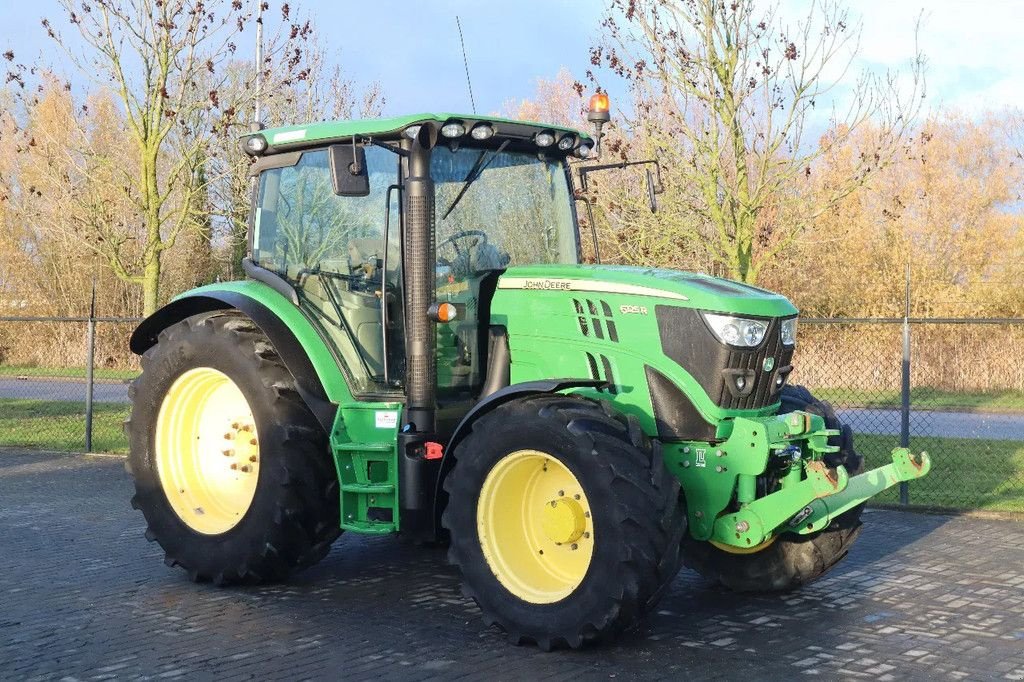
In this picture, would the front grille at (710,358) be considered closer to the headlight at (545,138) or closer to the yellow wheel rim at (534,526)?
the yellow wheel rim at (534,526)

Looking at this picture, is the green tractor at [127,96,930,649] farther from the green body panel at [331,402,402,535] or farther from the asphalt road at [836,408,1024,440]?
the asphalt road at [836,408,1024,440]

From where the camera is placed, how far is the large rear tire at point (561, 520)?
5277 millimetres

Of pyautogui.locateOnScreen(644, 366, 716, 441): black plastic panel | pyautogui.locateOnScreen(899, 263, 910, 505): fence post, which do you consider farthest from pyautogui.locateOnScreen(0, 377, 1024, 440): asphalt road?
pyautogui.locateOnScreen(644, 366, 716, 441): black plastic panel

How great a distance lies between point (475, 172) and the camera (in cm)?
675

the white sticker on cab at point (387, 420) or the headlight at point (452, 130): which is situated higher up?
the headlight at point (452, 130)

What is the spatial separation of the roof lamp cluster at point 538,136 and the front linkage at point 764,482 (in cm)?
202

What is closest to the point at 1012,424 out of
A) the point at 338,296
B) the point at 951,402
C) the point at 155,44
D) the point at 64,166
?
the point at 951,402

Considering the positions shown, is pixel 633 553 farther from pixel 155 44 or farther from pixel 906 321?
pixel 155 44

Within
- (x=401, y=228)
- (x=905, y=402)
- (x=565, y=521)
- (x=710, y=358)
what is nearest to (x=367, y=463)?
(x=401, y=228)

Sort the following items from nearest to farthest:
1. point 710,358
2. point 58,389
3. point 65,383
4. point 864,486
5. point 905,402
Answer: point 710,358 → point 864,486 → point 905,402 → point 58,389 → point 65,383

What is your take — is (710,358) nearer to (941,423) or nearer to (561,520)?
(561,520)

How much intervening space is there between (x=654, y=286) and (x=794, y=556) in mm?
1799

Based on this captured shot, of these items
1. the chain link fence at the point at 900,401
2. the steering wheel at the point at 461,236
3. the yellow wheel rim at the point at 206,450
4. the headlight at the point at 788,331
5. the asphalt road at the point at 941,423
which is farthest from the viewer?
the asphalt road at the point at 941,423

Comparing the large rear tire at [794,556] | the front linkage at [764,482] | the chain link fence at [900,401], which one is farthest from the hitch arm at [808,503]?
the chain link fence at [900,401]
